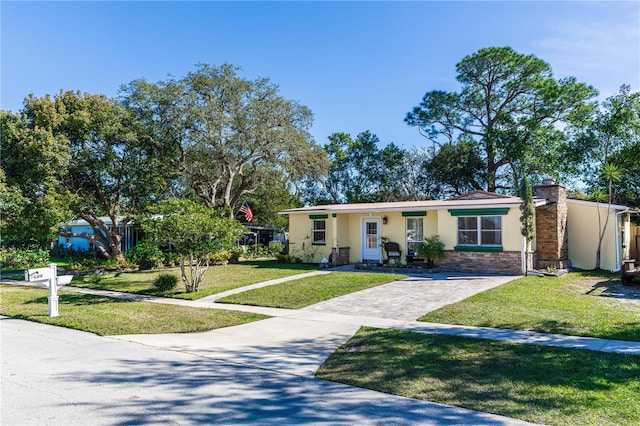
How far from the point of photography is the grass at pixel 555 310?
7875 mm

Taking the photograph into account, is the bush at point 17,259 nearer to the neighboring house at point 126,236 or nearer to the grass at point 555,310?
the neighboring house at point 126,236

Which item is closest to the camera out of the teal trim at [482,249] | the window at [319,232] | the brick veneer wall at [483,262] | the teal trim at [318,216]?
the brick veneer wall at [483,262]

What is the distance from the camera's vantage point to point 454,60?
1361 inches

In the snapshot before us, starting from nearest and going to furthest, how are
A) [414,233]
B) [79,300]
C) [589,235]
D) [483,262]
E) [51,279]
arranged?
1. [51,279]
2. [79,300]
3. [483,262]
4. [589,235]
5. [414,233]

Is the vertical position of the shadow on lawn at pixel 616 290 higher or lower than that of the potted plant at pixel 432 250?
lower

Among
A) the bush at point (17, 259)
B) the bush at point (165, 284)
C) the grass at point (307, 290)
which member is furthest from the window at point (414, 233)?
the bush at point (17, 259)

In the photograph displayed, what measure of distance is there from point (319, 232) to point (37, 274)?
531 inches

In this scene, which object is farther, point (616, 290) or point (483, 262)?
point (483, 262)

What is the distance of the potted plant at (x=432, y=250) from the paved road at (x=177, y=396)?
12.2 meters

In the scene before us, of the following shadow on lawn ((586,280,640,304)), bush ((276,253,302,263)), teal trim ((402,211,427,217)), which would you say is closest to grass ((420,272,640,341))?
shadow on lawn ((586,280,640,304))

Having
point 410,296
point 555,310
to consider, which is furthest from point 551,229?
point 555,310

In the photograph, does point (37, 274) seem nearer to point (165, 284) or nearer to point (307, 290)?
point (165, 284)

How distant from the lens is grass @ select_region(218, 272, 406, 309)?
11.3m

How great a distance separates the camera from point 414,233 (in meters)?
18.8
